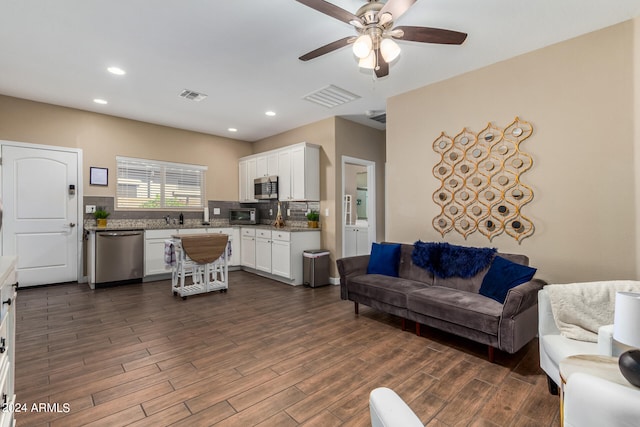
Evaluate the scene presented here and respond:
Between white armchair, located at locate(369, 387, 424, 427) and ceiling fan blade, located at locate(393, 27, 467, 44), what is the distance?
2.20 metres

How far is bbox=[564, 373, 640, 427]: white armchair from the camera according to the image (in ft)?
3.16

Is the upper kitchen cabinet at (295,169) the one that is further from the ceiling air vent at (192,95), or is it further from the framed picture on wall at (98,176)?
the framed picture on wall at (98,176)

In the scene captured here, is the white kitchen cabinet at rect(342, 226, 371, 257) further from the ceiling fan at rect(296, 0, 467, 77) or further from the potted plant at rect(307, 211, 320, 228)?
the ceiling fan at rect(296, 0, 467, 77)

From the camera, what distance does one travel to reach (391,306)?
10.2 ft

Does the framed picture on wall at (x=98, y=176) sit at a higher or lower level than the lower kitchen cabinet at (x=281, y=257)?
higher

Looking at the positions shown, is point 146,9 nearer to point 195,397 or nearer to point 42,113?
point 195,397

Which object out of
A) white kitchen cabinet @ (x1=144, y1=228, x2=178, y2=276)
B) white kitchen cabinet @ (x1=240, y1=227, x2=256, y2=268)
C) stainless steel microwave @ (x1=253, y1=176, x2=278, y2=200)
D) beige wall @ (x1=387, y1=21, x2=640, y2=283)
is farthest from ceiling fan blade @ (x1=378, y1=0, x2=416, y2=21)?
white kitchen cabinet @ (x1=144, y1=228, x2=178, y2=276)

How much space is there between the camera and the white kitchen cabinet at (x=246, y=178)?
620 centimetres

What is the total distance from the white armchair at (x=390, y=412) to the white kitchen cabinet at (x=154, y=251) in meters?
5.20

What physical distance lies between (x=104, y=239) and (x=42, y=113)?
80.9 inches

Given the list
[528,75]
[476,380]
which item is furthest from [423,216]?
[476,380]

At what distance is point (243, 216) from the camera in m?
6.22

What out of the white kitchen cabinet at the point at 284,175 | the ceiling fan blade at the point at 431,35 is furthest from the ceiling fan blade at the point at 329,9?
the white kitchen cabinet at the point at 284,175

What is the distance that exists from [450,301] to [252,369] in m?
1.71
